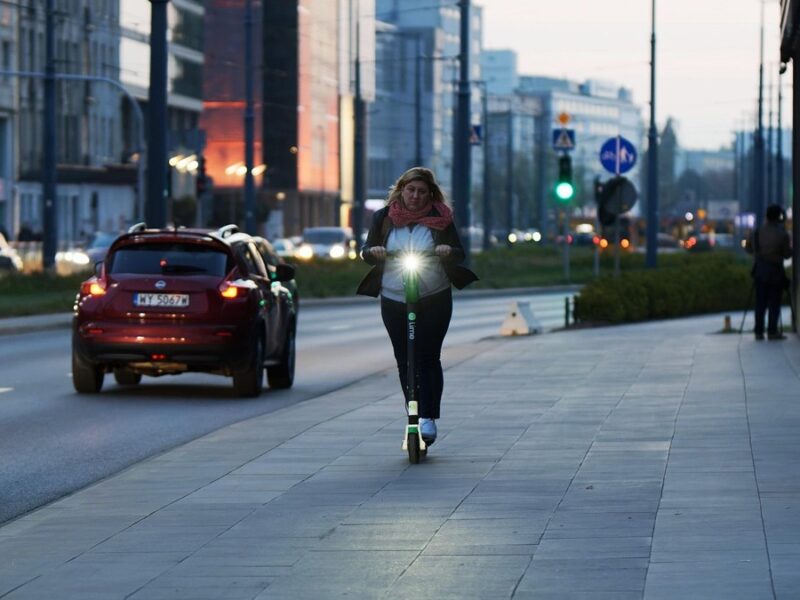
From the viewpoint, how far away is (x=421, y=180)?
11906mm

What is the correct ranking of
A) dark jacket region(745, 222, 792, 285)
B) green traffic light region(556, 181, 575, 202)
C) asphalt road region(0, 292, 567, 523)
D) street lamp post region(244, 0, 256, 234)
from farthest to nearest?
street lamp post region(244, 0, 256, 234)
green traffic light region(556, 181, 575, 202)
dark jacket region(745, 222, 792, 285)
asphalt road region(0, 292, 567, 523)

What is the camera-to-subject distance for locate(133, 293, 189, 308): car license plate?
60.3ft

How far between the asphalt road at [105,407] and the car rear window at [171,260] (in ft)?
3.77

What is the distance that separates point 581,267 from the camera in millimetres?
68688

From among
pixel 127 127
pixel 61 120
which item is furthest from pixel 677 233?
pixel 61 120

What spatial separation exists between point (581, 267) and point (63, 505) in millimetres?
58725

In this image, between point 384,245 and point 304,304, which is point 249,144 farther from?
point 384,245

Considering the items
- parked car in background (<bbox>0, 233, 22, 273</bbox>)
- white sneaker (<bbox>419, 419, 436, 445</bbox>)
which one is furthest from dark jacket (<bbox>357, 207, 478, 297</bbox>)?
parked car in background (<bbox>0, 233, 22, 273</bbox>)

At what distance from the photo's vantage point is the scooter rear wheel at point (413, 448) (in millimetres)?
11844

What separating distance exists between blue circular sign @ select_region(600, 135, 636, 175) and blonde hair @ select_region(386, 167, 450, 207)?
21.5 m

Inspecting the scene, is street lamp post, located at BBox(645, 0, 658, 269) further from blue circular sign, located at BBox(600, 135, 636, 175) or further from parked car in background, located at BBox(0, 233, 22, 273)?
parked car in background, located at BBox(0, 233, 22, 273)

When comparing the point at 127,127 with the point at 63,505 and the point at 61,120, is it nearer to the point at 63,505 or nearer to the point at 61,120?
the point at 61,120

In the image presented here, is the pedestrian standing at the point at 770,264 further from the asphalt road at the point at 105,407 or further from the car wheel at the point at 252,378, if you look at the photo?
the car wheel at the point at 252,378

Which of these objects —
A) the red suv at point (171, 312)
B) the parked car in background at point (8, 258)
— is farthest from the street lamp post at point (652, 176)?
the red suv at point (171, 312)
